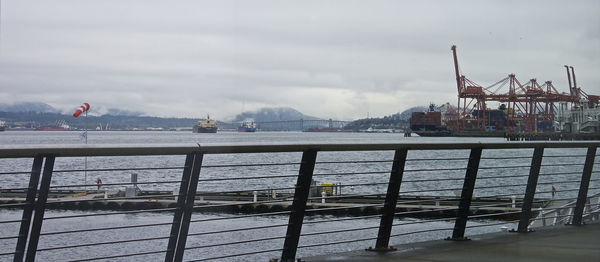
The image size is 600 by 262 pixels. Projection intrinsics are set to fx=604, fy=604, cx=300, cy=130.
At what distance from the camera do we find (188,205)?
3.03 meters

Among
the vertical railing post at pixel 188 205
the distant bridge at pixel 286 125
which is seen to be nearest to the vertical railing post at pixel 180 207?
the vertical railing post at pixel 188 205

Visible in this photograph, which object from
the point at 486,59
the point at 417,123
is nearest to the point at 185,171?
the point at 417,123

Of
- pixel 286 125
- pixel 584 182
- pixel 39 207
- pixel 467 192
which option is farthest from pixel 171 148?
pixel 286 125

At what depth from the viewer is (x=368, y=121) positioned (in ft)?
220

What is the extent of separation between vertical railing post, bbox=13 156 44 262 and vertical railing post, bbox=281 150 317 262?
1.37m

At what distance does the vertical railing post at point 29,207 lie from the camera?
99.8 inches

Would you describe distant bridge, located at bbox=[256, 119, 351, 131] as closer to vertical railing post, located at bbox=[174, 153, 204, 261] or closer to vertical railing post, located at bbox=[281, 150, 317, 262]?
vertical railing post, located at bbox=[281, 150, 317, 262]

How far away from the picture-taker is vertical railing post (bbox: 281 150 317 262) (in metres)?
3.38

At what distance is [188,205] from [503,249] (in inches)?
83.7

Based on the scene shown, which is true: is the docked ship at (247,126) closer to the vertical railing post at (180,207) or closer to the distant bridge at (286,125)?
the distant bridge at (286,125)

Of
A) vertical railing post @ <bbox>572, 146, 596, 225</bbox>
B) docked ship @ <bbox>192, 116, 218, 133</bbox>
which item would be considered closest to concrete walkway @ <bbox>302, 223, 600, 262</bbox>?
vertical railing post @ <bbox>572, 146, 596, 225</bbox>

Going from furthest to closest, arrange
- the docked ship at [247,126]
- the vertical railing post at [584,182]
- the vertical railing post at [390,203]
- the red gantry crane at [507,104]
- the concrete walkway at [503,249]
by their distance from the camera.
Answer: the red gantry crane at [507,104]
the docked ship at [247,126]
the vertical railing post at [584,182]
the vertical railing post at [390,203]
the concrete walkway at [503,249]

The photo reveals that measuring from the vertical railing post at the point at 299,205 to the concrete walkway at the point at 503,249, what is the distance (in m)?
0.12

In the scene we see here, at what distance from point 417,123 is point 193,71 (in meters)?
45.3
